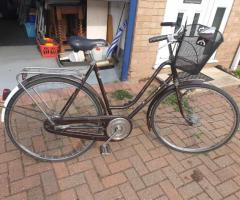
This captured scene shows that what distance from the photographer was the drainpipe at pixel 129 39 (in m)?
3.29

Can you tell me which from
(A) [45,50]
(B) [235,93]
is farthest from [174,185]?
(A) [45,50]

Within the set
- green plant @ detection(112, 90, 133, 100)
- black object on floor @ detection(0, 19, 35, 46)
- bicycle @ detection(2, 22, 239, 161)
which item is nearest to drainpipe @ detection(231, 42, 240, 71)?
bicycle @ detection(2, 22, 239, 161)

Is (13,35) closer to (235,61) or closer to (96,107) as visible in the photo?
(96,107)

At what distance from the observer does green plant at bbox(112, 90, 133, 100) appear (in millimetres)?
3530

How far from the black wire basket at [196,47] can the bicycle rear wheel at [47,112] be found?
0.86 metres

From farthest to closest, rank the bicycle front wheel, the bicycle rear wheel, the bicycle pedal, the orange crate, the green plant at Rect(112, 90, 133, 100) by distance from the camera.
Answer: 1. the orange crate
2. the green plant at Rect(112, 90, 133, 100)
3. the bicycle pedal
4. the bicycle front wheel
5. the bicycle rear wheel

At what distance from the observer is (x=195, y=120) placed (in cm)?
269

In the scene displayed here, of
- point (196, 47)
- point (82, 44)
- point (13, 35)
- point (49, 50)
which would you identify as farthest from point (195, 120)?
point (13, 35)

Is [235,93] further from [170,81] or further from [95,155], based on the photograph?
[95,155]

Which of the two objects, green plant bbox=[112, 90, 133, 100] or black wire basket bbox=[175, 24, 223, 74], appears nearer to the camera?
black wire basket bbox=[175, 24, 223, 74]

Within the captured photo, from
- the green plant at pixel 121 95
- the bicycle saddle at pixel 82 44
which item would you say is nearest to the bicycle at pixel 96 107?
the bicycle saddle at pixel 82 44

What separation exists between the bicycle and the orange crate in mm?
1662

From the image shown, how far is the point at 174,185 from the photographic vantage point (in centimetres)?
233

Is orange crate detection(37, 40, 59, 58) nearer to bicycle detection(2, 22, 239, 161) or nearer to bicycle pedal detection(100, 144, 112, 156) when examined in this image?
bicycle detection(2, 22, 239, 161)
